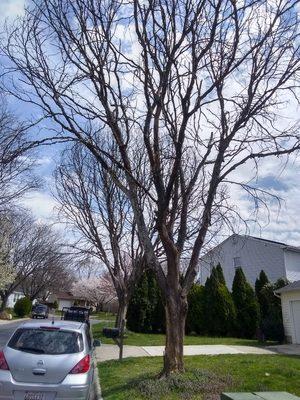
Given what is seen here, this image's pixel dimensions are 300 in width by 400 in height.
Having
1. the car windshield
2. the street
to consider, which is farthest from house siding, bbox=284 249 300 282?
the car windshield

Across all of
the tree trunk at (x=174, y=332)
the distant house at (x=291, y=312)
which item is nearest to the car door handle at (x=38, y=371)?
the tree trunk at (x=174, y=332)

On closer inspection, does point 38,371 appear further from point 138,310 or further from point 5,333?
point 138,310

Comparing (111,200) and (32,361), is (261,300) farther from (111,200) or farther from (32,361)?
(32,361)

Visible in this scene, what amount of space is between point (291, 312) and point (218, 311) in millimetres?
5498

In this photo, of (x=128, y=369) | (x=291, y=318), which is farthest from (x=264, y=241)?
(x=128, y=369)

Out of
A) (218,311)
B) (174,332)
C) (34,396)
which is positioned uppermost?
(218,311)

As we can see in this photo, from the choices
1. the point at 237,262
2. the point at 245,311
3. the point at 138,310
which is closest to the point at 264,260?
the point at 237,262

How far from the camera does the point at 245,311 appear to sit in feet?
92.0

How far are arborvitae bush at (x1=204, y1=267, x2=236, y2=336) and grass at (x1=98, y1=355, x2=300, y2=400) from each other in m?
16.3

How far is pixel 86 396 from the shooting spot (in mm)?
7508

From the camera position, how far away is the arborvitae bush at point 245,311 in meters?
→ 27.8

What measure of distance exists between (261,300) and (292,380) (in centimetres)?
1975

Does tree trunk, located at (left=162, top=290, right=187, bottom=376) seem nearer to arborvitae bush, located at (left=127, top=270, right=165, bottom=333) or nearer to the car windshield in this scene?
the car windshield

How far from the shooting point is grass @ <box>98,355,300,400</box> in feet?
28.0
